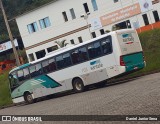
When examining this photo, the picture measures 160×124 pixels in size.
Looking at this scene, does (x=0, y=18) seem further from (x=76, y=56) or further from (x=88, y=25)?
(x=76, y=56)

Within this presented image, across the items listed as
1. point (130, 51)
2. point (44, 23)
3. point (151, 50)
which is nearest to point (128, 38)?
point (130, 51)

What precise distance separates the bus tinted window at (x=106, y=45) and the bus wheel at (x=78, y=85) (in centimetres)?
314

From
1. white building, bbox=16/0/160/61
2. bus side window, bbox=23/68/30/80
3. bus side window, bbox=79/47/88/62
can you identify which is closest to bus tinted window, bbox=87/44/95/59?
bus side window, bbox=79/47/88/62

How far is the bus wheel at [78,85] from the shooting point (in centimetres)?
2566

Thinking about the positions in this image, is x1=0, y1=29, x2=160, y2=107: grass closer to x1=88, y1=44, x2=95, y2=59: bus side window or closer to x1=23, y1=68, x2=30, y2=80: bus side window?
x1=88, y1=44, x2=95, y2=59: bus side window

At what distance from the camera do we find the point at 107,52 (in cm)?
2355

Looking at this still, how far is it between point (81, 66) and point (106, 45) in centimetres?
264

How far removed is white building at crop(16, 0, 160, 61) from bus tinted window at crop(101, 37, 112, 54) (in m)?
18.0

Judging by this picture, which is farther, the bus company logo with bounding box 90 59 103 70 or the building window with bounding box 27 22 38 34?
the building window with bounding box 27 22 38 34

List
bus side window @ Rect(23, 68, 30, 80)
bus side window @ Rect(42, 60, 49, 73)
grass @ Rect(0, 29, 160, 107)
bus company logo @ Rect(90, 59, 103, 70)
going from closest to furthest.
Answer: bus company logo @ Rect(90, 59, 103, 70) → grass @ Rect(0, 29, 160, 107) → bus side window @ Rect(42, 60, 49, 73) → bus side window @ Rect(23, 68, 30, 80)

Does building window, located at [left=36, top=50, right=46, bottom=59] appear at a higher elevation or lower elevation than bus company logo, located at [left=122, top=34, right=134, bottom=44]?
higher

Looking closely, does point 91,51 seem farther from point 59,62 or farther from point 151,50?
point 151,50

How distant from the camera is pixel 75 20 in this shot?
49.4 meters

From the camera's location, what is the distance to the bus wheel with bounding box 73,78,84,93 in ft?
84.2
